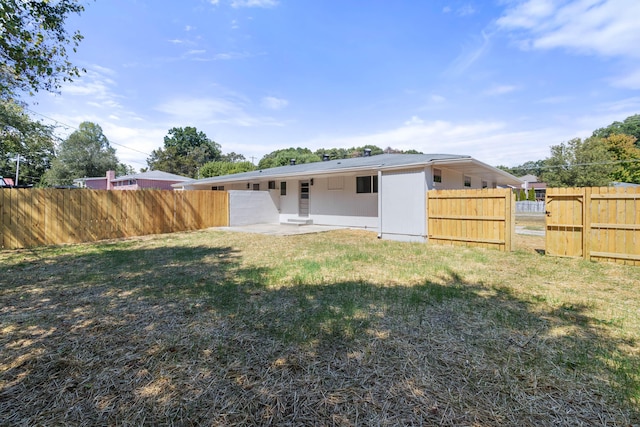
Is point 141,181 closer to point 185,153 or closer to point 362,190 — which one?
point 362,190

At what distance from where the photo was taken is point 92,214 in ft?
33.7

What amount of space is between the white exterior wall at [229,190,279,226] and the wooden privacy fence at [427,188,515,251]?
951 cm

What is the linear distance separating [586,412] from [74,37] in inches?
433

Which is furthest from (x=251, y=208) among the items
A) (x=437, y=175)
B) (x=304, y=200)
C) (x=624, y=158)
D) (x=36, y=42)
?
(x=624, y=158)

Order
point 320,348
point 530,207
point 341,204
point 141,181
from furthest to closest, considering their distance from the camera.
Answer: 1. point 141,181
2. point 530,207
3. point 341,204
4. point 320,348

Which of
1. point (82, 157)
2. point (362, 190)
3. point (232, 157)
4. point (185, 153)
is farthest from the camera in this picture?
point (232, 157)

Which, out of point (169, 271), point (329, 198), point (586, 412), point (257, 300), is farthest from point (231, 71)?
point (586, 412)

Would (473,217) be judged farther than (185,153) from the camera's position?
No

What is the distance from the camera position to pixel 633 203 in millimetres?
6117

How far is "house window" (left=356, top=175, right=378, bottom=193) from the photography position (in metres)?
12.7

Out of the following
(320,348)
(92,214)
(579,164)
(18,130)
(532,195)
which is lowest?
(320,348)

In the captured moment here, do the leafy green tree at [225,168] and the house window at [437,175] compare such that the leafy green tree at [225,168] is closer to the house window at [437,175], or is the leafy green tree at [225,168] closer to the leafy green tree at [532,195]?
the house window at [437,175]

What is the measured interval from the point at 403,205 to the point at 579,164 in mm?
27751

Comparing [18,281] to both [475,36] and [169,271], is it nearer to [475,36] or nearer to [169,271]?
[169,271]
